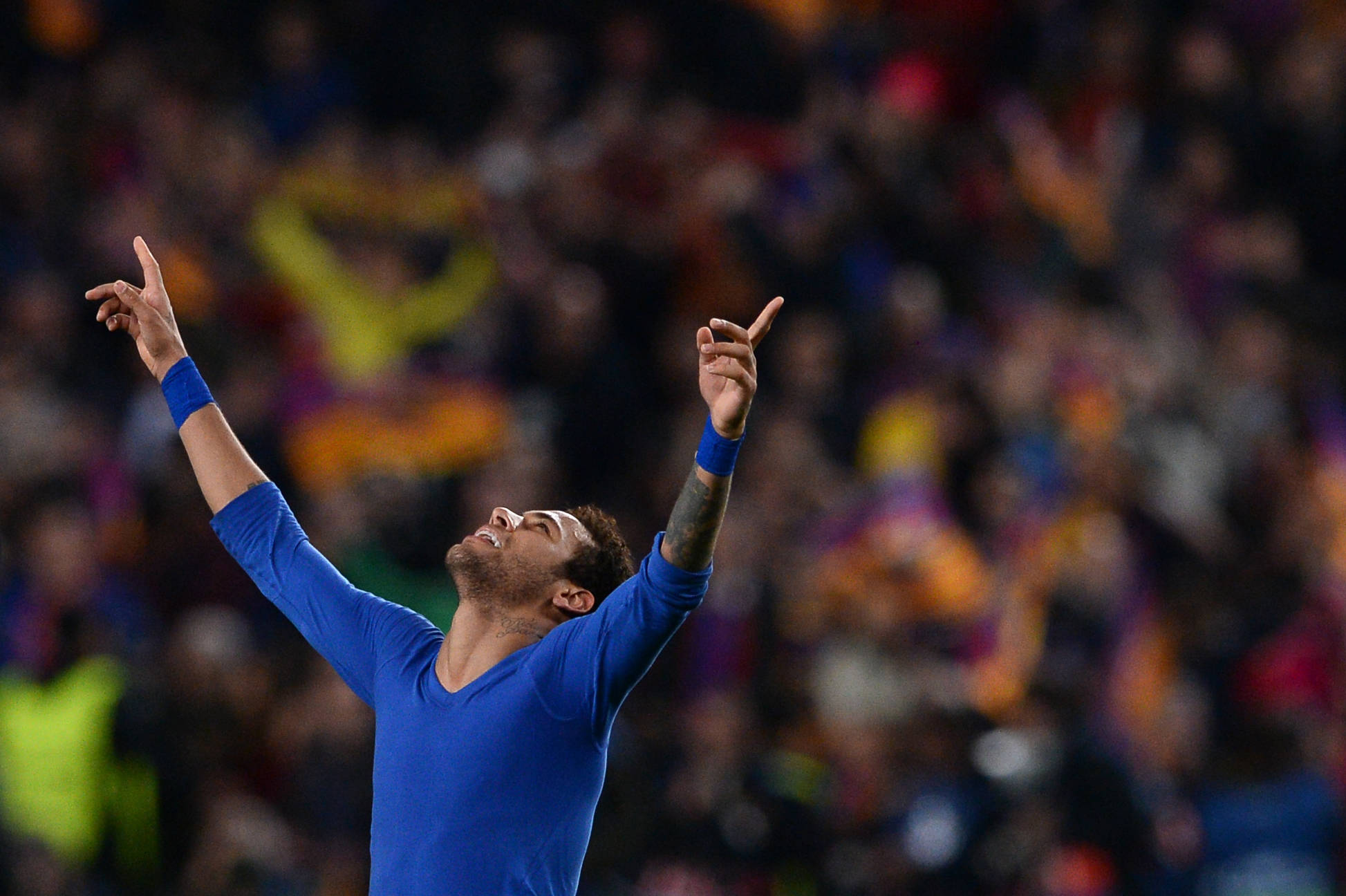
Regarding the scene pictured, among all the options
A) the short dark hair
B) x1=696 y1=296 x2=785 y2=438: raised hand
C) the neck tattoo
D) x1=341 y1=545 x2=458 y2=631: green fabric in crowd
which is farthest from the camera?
x1=341 y1=545 x2=458 y2=631: green fabric in crowd

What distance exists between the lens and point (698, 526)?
10.8 feet

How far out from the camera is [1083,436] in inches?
347

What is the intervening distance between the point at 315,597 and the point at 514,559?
482mm

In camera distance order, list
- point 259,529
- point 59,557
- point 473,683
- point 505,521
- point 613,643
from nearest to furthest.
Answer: point 613,643
point 473,683
point 505,521
point 259,529
point 59,557

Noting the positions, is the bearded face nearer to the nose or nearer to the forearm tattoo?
the nose

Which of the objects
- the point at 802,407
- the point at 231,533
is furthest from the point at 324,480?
the point at 231,533

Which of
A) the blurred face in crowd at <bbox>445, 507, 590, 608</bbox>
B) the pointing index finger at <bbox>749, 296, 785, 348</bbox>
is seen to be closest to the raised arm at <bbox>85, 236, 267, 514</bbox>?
the blurred face in crowd at <bbox>445, 507, 590, 608</bbox>

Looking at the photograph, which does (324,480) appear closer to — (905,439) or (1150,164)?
(905,439)

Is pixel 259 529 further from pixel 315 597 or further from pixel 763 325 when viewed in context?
pixel 763 325

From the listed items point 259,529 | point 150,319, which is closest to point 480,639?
point 259,529

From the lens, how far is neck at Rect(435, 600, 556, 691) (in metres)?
3.68

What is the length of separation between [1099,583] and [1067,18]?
5154 mm

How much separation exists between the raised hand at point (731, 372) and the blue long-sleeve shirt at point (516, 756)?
280 millimetres

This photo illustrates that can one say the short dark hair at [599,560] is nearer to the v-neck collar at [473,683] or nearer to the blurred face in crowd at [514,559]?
the blurred face in crowd at [514,559]
